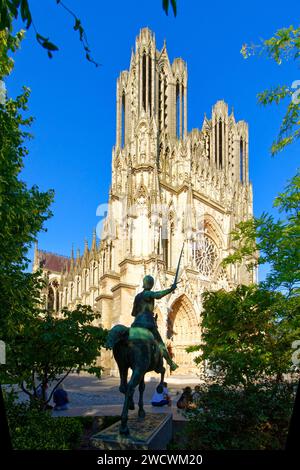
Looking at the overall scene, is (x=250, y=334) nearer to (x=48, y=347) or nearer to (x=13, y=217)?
(x=48, y=347)

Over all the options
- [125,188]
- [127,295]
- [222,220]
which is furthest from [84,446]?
[222,220]

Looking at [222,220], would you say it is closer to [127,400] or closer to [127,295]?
[127,295]

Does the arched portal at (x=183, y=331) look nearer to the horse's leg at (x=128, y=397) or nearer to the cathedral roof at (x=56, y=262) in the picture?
the cathedral roof at (x=56, y=262)

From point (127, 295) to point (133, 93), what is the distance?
17.9 meters

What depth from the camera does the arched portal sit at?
117ft

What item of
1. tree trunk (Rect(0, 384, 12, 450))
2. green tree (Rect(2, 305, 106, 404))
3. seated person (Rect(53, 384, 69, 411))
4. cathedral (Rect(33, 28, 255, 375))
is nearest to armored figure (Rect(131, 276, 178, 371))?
green tree (Rect(2, 305, 106, 404))

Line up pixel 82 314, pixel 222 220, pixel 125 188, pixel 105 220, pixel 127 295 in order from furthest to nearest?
pixel 222 220
pixel 105 220
pixel 125 188
pixel 127 295
pixel 82 314

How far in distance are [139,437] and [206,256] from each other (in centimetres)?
3481

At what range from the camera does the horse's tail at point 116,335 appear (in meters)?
7.44

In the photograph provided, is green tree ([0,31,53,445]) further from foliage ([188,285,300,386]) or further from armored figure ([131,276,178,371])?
foliage ([188,285,300,386])

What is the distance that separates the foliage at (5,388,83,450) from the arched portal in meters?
26.7

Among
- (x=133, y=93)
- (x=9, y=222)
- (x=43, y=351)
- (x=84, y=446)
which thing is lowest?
(x=84, y=446)

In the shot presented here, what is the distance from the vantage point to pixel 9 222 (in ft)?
33.2

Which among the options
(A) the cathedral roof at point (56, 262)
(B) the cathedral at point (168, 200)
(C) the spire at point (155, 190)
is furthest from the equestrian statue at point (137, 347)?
(A) the cathedral roof at point (56, 262)
